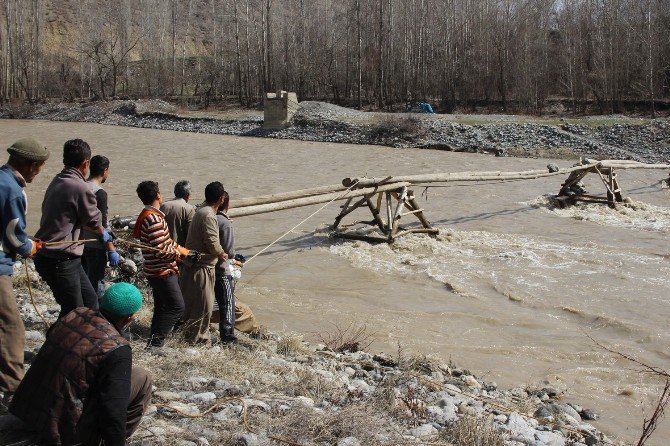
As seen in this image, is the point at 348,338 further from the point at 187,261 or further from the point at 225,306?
the point at 187,261

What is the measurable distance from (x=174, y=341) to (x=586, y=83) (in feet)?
103

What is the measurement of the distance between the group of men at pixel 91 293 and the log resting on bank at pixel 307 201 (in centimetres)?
269

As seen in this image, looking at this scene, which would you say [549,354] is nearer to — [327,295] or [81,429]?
[327,295]

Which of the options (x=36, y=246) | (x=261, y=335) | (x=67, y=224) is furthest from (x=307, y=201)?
(x=36, y=246)

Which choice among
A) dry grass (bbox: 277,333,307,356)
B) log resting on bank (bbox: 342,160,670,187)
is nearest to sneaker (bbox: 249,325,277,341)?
dry grass (bbox: 277,333,307,356)

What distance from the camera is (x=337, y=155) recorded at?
81.6 ft

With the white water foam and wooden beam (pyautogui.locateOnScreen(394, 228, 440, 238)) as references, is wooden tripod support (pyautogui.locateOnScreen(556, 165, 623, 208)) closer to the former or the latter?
the white water foam

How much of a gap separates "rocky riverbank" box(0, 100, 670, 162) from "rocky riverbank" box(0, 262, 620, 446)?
19.6 meters

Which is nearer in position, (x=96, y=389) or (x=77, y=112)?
Answer: (x=96, y=389)

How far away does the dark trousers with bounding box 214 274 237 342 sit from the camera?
5.64m

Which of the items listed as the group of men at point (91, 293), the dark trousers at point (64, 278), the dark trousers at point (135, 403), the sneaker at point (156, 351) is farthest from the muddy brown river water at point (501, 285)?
the dark trousers at point (135, 403)

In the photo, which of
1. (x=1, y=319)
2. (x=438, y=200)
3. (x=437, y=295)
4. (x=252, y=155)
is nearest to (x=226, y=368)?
(x=1, y=319)

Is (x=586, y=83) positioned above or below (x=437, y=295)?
above

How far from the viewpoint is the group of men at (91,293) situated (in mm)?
3092
